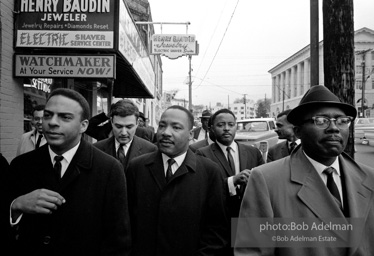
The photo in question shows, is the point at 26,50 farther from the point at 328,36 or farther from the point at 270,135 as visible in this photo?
the point at 270,135

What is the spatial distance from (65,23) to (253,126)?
11.0 metres

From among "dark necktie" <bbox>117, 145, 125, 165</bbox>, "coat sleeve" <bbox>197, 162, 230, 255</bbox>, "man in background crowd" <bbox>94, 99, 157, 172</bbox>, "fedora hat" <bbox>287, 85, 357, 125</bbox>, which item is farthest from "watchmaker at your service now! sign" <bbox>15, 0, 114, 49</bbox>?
"fedora hat" <bbox>287, 85, 357, 125</bbox>

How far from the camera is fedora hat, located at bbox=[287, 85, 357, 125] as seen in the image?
2.00m

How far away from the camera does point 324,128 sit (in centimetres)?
198

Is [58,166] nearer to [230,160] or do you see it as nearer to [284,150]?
[230,160]

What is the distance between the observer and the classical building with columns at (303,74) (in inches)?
2446

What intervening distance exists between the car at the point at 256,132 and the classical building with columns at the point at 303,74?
38248mm

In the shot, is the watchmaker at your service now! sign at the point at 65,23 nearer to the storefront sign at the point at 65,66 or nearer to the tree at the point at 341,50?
the storefront sign at the point at 65,66

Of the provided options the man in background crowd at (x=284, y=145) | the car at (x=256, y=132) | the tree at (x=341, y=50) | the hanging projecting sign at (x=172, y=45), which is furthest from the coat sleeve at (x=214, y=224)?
the car at (x=256, y=132)

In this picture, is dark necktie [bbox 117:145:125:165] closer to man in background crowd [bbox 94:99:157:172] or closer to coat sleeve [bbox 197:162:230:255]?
man in background crowd [bbox 94:99:157:172]

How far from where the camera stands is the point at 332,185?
1960mm

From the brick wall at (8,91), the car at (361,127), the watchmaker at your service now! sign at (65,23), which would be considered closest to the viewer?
the brick wall at (8,91)

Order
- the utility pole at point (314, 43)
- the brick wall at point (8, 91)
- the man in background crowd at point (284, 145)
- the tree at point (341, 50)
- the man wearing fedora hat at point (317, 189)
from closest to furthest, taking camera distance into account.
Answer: the man wearing fedora hat at point (317, 189) < the tree at point (341, 50) < the man in background crowd at point (284, 145) < the brick wall at point (8, 91) < the utility pole at point (314, 43)

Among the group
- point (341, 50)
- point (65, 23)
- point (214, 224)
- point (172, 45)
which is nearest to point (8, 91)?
point (65, 23)
